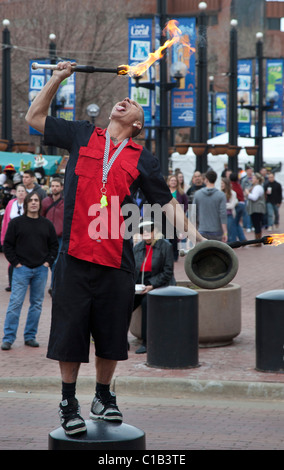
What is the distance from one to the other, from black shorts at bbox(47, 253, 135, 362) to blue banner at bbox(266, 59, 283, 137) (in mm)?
30880

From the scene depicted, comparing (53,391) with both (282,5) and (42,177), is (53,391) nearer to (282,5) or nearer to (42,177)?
(42,177)

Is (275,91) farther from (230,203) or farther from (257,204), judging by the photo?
(230,203)

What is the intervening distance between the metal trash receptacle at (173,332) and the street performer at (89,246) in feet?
12.1

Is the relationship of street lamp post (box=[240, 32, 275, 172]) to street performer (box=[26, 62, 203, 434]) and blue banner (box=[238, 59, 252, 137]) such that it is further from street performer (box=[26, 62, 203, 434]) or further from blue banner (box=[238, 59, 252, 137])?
street performer (box=[26, 62, 203, 434])

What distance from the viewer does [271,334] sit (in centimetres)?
832

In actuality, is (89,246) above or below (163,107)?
below

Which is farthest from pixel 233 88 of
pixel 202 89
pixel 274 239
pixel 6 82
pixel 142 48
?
pixel 274 239

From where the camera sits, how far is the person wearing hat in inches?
376

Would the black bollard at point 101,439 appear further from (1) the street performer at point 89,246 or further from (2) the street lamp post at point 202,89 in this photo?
(2) the street lamp post at point 202,89

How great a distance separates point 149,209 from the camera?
16.7 feet

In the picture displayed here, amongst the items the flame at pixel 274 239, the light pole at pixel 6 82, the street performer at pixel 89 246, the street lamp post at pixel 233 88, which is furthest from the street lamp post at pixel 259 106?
the street performer at pixel 89 246

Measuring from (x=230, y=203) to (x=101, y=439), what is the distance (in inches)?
589

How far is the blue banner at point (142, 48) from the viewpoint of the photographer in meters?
20.8

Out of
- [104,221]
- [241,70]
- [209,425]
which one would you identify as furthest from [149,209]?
[241,70]
